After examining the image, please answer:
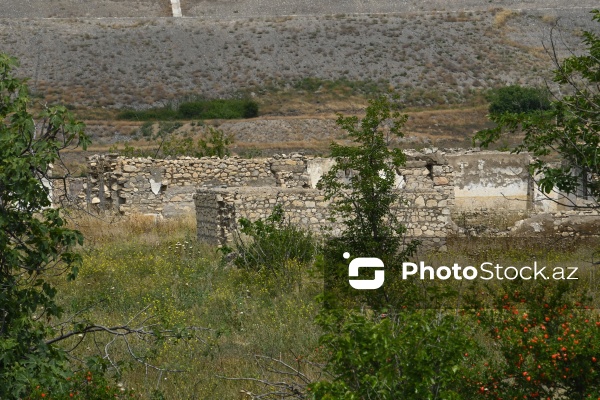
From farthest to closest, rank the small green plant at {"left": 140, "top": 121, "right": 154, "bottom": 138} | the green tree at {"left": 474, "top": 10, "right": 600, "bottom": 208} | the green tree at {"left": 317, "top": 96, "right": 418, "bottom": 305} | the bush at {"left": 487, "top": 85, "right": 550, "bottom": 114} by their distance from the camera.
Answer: the small green plant at {"left": 140, "top": 121, "right": 154, "bottom": 138}
the bush at {"left": 487, "top": 85, "right": 550, "bottom": 114}
the green tree at {"left": 317, "top": 96, "right": 418, "bottom": 305}
the green tree at {"left": 474, "top": 10, "right": 600, "bottom": 208}

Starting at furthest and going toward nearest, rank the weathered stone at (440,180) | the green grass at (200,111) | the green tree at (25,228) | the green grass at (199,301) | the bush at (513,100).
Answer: the green grass at (200,111), the bush at (513,100), the weathered stone at (440,180), the green grass at (199,301), the green tree at (25,228)

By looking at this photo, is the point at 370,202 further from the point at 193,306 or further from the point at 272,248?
the point at 272,248

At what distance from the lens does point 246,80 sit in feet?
194

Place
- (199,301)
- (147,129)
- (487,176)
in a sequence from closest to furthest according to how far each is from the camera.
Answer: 1. (199,301)
2. (487,176)
3. (147,129)

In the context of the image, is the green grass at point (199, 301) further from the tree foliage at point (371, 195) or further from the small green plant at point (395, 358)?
the small green plant at point (395, 358)

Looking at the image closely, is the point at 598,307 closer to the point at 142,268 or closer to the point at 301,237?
the point at 301,237

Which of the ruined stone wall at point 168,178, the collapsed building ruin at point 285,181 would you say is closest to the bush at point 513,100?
the collapsed building ruin at point 285,181

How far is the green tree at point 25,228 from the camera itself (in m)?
6.92

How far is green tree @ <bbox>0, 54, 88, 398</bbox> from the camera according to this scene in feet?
22.7

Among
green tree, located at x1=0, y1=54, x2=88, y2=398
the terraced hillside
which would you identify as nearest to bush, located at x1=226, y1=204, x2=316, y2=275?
green tree, located at x1=0, y1=54, x2=88, y2=398

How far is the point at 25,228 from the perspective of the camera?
24.3 ft

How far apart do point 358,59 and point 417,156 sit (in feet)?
144

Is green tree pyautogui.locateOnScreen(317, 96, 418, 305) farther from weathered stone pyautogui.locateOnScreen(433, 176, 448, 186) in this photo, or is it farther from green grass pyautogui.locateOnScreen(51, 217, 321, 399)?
weathered stone pyautogui.locateOnScreen(433, 176, 448, 186)

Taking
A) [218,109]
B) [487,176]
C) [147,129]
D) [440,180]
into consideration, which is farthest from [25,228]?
[218,109]
